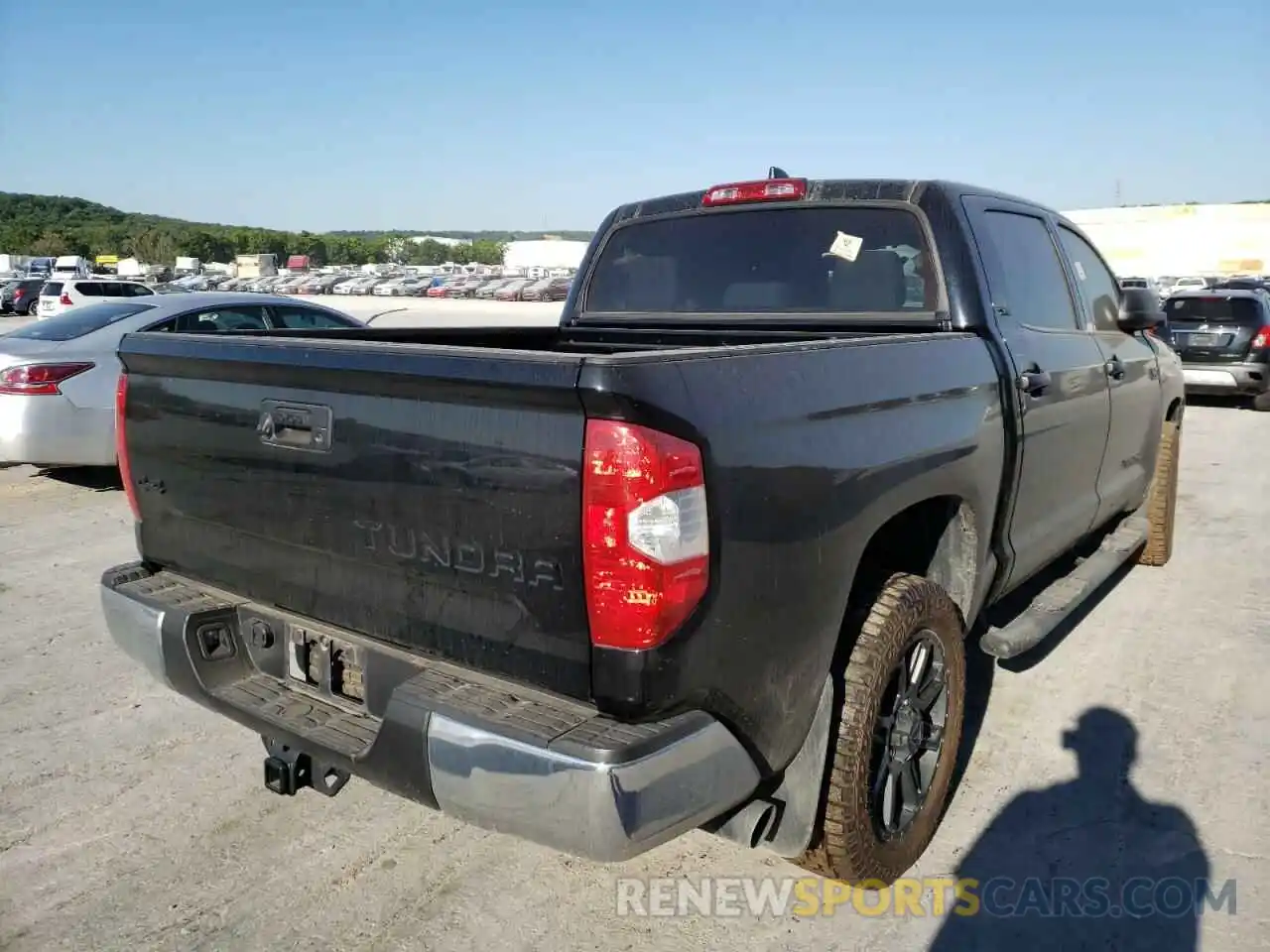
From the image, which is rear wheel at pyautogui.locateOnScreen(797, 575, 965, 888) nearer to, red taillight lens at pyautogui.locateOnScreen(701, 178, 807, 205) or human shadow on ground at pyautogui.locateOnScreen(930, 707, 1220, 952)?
human shadow on ground at pyautogui.locateOnScreen(930, 707, 1220, 952)

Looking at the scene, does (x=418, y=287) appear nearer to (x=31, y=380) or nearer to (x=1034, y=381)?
(x=31, y=380)

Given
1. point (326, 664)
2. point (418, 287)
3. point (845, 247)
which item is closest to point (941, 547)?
point (845, 247)

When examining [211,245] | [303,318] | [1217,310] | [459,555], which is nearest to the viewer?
[459,555]

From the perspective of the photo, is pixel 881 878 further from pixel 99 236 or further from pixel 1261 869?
pixel 99 236

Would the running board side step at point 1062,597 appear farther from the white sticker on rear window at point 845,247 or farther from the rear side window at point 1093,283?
the white sticker on rear window at point 845,247

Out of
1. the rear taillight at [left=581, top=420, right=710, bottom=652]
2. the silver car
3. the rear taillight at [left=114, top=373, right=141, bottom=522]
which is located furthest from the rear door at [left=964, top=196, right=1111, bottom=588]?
the silver car

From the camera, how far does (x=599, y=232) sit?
4680 millimetres

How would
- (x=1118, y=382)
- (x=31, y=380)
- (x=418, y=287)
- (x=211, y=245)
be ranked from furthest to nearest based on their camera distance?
1. (x=211, y=245)
2. (x=418, y=287)
3. (x=31, y=380)
4. (x=1118, y=382)

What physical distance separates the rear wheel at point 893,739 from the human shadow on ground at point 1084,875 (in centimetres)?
23

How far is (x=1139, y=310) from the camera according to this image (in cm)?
462

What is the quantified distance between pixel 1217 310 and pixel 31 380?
1439 centimetres

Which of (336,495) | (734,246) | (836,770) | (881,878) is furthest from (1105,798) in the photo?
(336,495)

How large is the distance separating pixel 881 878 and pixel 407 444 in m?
1.82

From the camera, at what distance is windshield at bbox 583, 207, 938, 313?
143 inches
